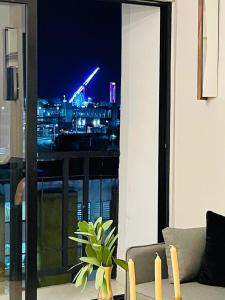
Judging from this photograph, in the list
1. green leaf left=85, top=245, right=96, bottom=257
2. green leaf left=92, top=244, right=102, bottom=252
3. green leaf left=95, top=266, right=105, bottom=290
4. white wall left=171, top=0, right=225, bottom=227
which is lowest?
green leaf left=95, top=266, right=105, bottom=290

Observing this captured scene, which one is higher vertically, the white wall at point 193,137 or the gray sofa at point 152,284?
the white wall at point 193,137

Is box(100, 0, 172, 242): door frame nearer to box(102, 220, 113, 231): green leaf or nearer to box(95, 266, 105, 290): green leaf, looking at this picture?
box(102, 220, 113, 231): green leaf

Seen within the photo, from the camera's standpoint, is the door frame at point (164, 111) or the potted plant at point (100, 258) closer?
the potted plant at point (100, 258)

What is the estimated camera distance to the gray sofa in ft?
9.83

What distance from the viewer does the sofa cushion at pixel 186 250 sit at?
3.24 metres

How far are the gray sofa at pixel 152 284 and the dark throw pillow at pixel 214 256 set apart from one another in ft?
0.15

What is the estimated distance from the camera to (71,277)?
5.02 metres

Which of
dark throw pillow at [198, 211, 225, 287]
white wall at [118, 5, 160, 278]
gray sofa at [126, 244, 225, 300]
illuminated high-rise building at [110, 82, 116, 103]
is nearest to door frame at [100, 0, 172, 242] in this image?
white wall at [118, 5, 160, 278]

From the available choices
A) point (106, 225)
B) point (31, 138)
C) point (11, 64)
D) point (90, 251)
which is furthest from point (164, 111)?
point (90, 251)

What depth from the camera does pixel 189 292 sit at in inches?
119

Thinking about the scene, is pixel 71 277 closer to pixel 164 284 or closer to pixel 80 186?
pixel 80 186

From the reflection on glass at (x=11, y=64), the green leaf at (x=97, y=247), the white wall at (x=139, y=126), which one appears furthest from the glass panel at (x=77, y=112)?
the green leaf at (x=97, y=247)

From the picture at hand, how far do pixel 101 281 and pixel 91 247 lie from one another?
0.15 m

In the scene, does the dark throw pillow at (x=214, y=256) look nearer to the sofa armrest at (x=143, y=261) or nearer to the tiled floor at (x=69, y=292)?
the sofa armrest at (x=143, y=261)
